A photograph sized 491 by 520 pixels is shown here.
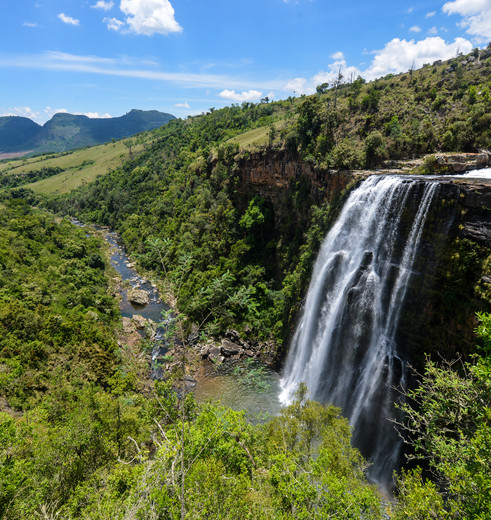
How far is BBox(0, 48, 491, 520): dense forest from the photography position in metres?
9.60

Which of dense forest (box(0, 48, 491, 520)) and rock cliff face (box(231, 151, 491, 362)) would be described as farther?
rock cliff face (box(231, 151, 491, 362))

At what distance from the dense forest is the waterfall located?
65.3 inches

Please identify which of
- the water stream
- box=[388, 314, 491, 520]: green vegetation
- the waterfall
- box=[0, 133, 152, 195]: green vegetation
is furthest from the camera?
box=[0, 133, 152, 195]: green vegetation

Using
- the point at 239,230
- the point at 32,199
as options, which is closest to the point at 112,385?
the point at 239,230

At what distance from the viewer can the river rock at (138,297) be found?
4631 cm

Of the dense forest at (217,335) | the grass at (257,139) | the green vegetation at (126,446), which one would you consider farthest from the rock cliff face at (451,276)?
the grass at (257,139)

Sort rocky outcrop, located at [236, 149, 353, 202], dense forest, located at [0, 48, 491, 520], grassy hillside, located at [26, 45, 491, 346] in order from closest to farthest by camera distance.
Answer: dense forest, located at [0, 48, 491, 520] → grassy hillside, located at [26, 45, 491, 346] → rocky outcrop, located at [236, 149, 353, 202]

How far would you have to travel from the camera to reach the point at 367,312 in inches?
913

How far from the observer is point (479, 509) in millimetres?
7664

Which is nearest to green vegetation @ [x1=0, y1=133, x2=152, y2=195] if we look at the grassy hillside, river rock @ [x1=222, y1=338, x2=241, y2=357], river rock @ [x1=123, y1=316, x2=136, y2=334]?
the grassy hillside

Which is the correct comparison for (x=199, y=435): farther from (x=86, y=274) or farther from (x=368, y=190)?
(x=86, y=274)

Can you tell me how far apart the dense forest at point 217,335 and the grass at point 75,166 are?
77686mm

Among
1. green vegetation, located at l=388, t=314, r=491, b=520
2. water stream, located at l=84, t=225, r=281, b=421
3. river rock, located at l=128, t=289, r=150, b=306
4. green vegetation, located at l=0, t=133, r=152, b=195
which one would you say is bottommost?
water stream, located at l=84, t=225, r=281, b=421

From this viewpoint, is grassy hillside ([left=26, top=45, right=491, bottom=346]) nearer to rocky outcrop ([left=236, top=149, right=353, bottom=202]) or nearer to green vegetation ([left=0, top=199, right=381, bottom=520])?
rocky outcrop ([left=236, top=149, right=353, bottom=202])
